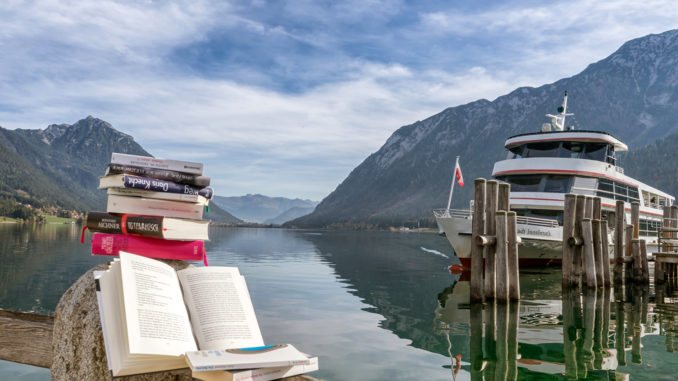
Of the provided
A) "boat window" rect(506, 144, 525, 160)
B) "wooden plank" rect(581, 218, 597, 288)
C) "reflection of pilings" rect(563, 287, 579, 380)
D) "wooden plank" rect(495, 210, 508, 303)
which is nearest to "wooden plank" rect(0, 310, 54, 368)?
"reflection of pilings" rect(563, 287, 579, 380)

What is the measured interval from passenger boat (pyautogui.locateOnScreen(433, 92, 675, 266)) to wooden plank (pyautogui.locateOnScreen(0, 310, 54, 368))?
2007 centimetres

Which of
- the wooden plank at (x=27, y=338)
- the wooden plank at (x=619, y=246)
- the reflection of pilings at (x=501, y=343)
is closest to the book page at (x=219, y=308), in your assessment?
the wooden plank at (x=27, y=338)

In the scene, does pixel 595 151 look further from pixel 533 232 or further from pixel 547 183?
pixel 533 232

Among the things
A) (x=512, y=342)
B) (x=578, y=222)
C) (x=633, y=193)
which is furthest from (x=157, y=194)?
(x=633, y=193)

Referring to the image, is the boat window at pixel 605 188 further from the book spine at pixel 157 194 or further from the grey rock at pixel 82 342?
the grey rock at pixel 82 342

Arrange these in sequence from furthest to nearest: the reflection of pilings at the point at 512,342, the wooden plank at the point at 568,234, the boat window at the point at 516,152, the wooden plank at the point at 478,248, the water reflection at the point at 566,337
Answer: the boat window at the point at 516,152 → the wooden plank at the point at 568,234 → the wooden plank at the point at 478,248 → the water reflection at the point at 566,337 → the reflection of pilings at the point at 512,342

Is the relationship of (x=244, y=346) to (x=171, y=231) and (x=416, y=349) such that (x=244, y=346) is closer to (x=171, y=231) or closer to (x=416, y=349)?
(x=171, y=231)

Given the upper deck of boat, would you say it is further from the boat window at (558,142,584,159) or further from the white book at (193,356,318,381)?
the white book at (193,356,318,381)

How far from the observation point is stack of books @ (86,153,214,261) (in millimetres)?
2938

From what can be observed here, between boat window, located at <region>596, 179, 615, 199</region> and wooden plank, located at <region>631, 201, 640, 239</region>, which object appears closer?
wooden plank, located at <region>631, 201, 640, 239</region>

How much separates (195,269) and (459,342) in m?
9.23

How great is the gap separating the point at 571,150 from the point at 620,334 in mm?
15986

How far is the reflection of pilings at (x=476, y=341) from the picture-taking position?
8.48 meters

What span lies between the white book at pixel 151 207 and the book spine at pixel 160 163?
0.69 feet
